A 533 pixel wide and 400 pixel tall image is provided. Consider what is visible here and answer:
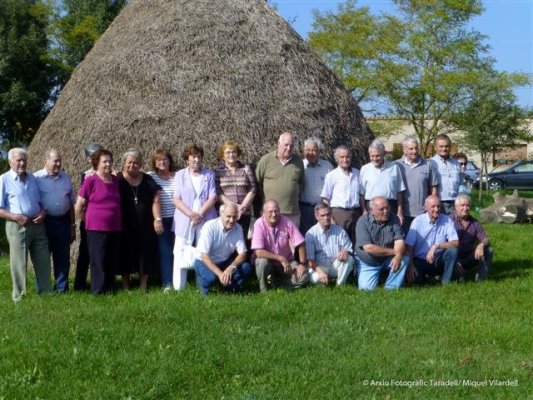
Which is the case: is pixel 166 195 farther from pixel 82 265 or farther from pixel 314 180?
pixel 314 180

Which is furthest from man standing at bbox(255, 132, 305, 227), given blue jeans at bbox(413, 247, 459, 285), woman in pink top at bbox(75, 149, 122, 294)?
woman in pink top at bbox(75, 149, 122, 294)

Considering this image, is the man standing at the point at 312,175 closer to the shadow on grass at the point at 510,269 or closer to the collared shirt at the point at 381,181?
the collared shirt at the point at 381,181

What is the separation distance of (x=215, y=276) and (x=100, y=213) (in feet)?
4.43

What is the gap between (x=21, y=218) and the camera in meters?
7.95

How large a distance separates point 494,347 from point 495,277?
11.3 feet

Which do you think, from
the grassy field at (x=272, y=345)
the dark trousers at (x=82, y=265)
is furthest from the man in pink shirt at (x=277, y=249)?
the dark trousers at (x=82, y=265)

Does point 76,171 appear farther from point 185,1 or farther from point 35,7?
point 35,7

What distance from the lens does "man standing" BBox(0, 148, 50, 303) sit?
798 cm

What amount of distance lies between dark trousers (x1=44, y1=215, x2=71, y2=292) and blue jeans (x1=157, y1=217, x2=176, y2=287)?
1.01 meters

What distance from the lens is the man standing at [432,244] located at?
339 inches

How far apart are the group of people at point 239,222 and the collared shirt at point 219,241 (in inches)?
0.4

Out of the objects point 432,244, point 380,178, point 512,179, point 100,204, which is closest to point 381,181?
point 380,178

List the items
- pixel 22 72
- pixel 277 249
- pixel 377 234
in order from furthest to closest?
pixel 22 72 → pixel 377 234 → pixel 277 249

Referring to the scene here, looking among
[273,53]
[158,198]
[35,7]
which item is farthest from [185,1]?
[35,7]
